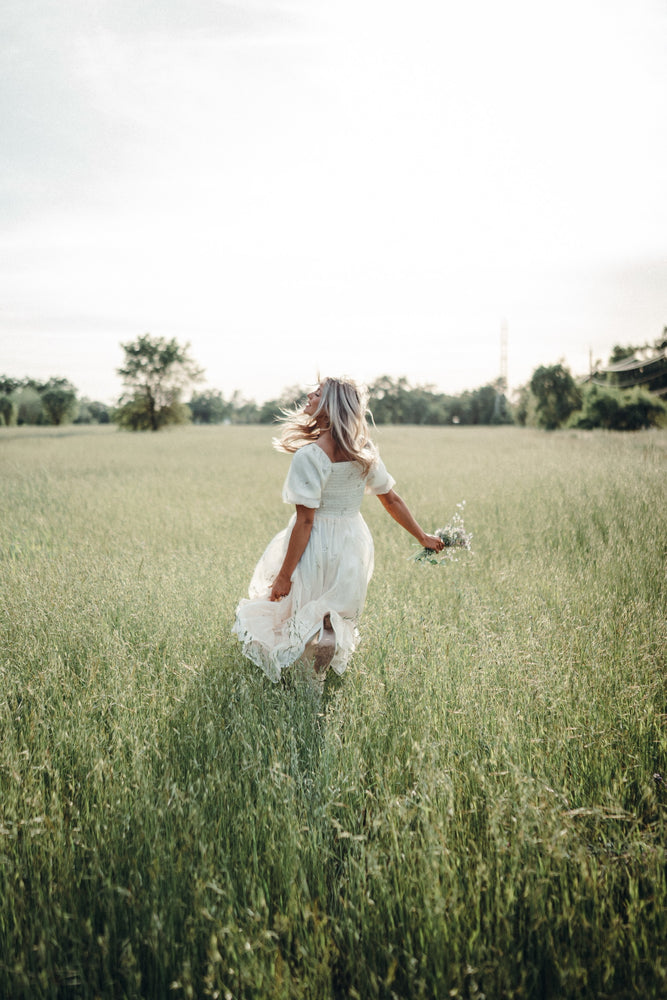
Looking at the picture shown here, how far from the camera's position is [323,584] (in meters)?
3.17

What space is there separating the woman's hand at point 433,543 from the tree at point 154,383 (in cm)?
5665

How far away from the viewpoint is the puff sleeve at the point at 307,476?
2896 mm

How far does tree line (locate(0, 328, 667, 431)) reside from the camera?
39.2 m

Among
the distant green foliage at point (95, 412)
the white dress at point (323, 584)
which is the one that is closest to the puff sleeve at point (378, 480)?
the white dress at point (323, 584)

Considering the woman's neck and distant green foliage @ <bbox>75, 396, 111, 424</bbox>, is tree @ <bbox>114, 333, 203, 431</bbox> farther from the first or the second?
the woman's neck

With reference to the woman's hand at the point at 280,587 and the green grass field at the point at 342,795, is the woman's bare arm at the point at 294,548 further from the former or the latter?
the green grass field at the point at 342,795

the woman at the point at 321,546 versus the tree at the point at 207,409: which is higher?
the tree at the point at 207,409

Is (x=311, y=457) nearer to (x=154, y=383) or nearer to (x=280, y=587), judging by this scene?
(x=280, y=587)

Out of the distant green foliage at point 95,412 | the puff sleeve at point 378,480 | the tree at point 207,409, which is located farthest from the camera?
the tree at point 207,409

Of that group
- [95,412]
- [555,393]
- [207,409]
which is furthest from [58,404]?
[555,393]

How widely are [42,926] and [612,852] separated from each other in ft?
6.31

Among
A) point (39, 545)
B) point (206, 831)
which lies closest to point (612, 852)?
point (206, 831)

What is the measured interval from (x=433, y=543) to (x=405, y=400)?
97.6 meters

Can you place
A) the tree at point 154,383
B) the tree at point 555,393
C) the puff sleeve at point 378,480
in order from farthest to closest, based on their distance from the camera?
the tree at point 154,383 → the tree at point 555,393 → the puff sleeve at point 378,480
